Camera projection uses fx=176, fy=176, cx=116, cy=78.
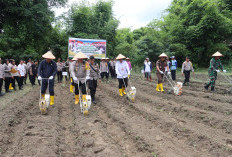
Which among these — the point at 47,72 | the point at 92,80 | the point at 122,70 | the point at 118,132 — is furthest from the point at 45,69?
the point at 118,132

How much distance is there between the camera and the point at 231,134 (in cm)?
420

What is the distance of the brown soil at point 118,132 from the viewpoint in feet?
11.5

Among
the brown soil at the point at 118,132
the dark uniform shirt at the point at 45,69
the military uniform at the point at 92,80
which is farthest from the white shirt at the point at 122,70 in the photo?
the dark uniform shirt at the point at 45,69

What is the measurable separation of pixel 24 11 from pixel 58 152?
19396mm

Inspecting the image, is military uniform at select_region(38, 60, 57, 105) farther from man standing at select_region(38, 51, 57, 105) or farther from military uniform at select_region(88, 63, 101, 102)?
military uniform at select_region(88, 63, 101, 102)

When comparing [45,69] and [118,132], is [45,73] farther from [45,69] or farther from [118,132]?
[118,132]

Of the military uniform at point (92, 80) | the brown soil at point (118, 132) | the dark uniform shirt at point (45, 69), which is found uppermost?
the dark uniform shirt at point (45, 69)

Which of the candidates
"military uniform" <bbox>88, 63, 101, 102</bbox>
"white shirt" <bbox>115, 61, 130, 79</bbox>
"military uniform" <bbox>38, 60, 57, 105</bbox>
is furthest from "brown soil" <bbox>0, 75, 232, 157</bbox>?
"white shirt" <bbox>115, 61, 130, 79</bbox>

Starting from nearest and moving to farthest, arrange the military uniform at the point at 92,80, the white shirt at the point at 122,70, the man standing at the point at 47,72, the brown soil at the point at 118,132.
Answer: the brown soil at the point at 118,132 → the man standing at the point at 47,72 → the military uniform at the point at 92,80 → the white shirt at the point at 122,70

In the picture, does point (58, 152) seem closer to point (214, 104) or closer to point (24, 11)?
point (214, 104)

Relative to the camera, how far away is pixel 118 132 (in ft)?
14.8

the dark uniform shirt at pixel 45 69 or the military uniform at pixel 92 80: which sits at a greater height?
the dark uniform shirt at pixel 45 69

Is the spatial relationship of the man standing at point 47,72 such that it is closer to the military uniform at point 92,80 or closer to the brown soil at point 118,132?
the brown soil at point 118,132

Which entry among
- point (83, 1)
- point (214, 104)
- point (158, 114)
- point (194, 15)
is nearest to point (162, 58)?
point (214, 104)
